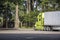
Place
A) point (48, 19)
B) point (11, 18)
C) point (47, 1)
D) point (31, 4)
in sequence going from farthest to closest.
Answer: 1. point (11, 18)
2. point (31, 4)
3. point (47, 1)
4. point (48, 19)

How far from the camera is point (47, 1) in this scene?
2324 inches

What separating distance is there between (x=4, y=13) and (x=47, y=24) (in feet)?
87.9

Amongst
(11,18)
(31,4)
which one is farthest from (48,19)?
(11,18)

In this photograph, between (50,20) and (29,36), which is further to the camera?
(50,20)

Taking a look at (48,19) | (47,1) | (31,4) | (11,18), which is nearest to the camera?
(48,19)

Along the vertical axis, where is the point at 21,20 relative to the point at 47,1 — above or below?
below

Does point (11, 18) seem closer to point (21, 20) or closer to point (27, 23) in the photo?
point (21, 20)

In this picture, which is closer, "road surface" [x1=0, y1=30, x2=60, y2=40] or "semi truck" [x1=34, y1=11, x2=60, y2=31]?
"road surface" [x1=0, y1=30, x2=60, y2=40]

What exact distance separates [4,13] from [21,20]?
A: 4.90 m

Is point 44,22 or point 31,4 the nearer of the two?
point 44,22

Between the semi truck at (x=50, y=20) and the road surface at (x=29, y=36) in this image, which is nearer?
the road surface at (x=29, y=36)

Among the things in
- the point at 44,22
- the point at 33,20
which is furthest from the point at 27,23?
the point at 44,22

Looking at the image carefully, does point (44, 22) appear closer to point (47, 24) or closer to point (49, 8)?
point (47, 24)

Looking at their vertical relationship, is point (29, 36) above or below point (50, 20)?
below
